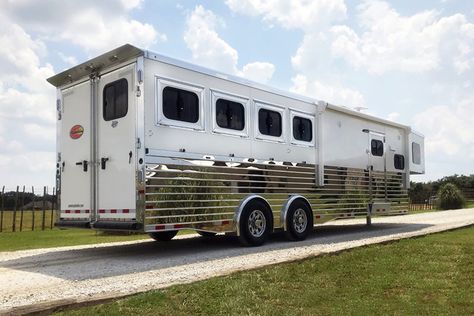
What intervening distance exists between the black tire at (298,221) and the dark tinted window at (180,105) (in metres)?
3.14

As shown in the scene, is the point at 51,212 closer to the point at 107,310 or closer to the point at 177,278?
the point at 177,278

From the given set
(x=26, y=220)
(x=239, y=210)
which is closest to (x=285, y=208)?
(x=239, y=210)

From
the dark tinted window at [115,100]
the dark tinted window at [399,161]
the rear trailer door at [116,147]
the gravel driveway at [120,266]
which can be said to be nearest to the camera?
the gravel driveway at [120,266]

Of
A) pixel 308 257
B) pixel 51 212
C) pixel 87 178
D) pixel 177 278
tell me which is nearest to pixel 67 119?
pixel 87 178

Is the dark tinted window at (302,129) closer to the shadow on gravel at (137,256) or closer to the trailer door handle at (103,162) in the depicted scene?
the shadow on gravel at (137,256)

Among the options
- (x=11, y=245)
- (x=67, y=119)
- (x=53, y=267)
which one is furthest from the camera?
(x=11, y=245)

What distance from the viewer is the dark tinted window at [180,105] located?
29.1 ft

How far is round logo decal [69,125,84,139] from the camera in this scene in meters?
9.60

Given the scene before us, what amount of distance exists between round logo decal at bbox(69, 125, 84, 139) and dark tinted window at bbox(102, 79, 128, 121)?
69cm

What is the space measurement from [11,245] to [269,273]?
9.24m

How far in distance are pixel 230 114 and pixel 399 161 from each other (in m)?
7.72

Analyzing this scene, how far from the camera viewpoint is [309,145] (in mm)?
12141

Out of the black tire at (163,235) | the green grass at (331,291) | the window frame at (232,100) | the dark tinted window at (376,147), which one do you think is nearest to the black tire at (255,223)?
the window frame at (232,100)

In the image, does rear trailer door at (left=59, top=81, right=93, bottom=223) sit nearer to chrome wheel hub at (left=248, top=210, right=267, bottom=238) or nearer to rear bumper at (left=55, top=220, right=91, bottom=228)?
rear bumper at (left=55, top=220, right=91, bottom=228)
